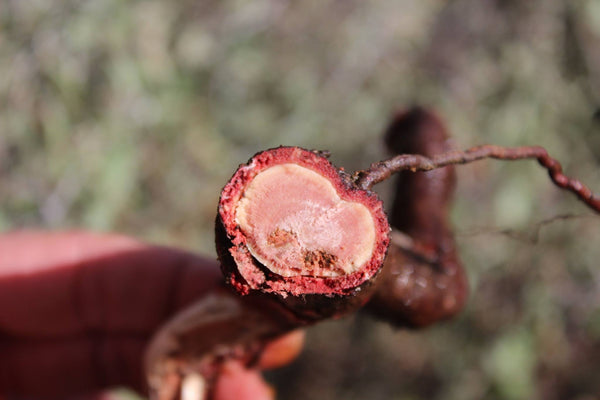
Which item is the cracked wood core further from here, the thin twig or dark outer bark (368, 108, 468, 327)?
dark outer bark (368, 108, 468, 327)

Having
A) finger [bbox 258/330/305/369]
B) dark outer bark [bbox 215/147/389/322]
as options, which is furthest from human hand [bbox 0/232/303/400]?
dark outer bark [bbox 215/147/389/322]

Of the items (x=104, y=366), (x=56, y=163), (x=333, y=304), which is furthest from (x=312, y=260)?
(x=56, y=163)

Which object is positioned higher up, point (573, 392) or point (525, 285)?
point (525, 285)

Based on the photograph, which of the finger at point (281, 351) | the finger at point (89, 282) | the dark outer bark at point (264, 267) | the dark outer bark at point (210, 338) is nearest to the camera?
the dark outer bark at point (264, 267)

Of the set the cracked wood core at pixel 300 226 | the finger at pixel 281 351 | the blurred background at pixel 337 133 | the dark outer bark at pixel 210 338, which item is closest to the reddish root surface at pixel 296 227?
the cracked wood core at pixel 300 226

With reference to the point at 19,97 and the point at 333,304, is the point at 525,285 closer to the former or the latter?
the point at 333,304

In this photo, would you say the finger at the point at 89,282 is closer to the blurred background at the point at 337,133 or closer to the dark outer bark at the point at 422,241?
the blurred background at the point at 337,133
